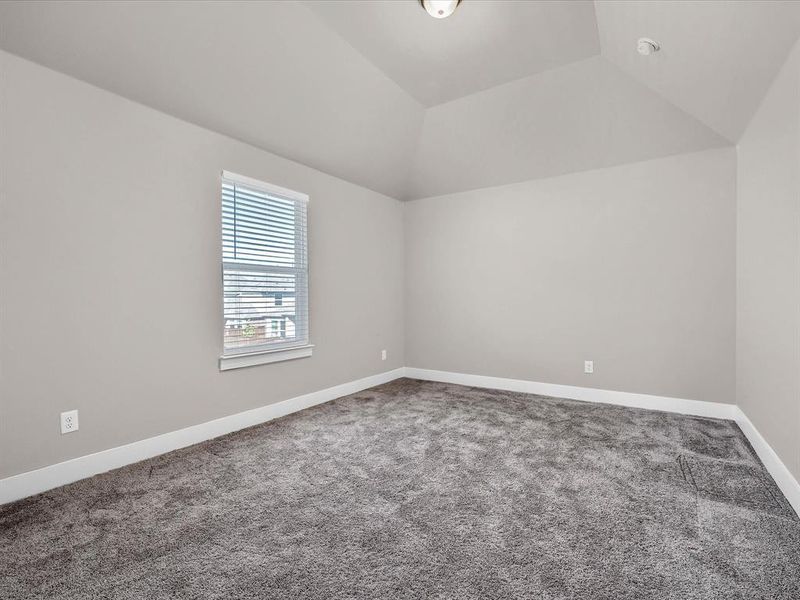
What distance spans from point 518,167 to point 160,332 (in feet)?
11.9

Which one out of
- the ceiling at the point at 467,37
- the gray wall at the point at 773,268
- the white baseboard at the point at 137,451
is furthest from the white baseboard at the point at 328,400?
the ceiling at the point at 467,37

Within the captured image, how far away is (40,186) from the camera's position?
2.20 metres

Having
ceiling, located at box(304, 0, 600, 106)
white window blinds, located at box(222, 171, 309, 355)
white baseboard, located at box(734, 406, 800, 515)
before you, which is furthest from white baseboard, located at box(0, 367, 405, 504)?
white baseboard, located at box(734, 406, 800, 515)

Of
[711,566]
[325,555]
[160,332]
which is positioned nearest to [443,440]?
[325,555]

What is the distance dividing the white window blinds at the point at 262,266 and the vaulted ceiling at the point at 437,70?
1.39ft

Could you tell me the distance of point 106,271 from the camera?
8.09 feet

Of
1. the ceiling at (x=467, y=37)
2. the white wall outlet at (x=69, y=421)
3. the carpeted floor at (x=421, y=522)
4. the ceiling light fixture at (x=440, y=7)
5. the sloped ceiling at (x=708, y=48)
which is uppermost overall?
the ceiling at (x=467, y=37)

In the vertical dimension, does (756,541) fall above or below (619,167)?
below

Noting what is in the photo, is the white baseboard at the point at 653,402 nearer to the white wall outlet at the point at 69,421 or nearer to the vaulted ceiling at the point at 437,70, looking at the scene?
the vaulted ceiling at the point at 437,70

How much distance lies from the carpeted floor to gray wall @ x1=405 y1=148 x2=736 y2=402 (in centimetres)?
90

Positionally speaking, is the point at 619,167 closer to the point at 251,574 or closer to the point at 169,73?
the point at 169,73

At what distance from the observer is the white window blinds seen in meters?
3.17

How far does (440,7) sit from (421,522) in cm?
291

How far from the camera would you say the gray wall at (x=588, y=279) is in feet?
11.3
